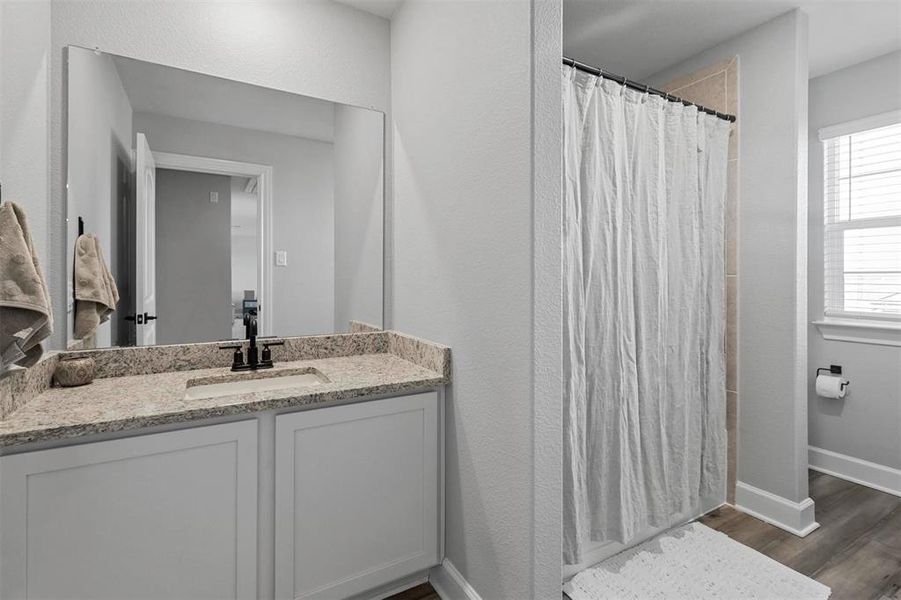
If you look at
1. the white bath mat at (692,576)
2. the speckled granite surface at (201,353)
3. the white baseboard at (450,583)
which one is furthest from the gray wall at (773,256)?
the speckled granite surface at (201,353)

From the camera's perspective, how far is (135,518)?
1.22 metres

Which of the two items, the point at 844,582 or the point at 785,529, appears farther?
the point at 785,529


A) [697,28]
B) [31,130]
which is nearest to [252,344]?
[31,130]

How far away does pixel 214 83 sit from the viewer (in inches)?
Answer: 71.2

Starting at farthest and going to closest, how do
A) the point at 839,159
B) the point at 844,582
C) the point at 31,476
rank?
the point at 839,159
the point at 844,582
the point at 31,476

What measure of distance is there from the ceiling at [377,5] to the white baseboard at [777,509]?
3034 millimetres

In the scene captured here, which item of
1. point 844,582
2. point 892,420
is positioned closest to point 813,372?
point 892,420

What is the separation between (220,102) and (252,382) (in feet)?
3.90

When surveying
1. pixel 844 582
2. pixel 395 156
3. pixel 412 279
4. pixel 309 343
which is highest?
pixel 395 156

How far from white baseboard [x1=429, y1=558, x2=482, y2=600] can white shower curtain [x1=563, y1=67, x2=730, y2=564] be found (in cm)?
43

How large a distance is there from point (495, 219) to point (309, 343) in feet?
3.55

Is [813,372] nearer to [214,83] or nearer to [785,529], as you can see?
[785,529]

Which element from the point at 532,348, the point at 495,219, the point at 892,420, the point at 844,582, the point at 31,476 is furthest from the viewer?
the point at 892,420

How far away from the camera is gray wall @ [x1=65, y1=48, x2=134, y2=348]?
156 centimetres
